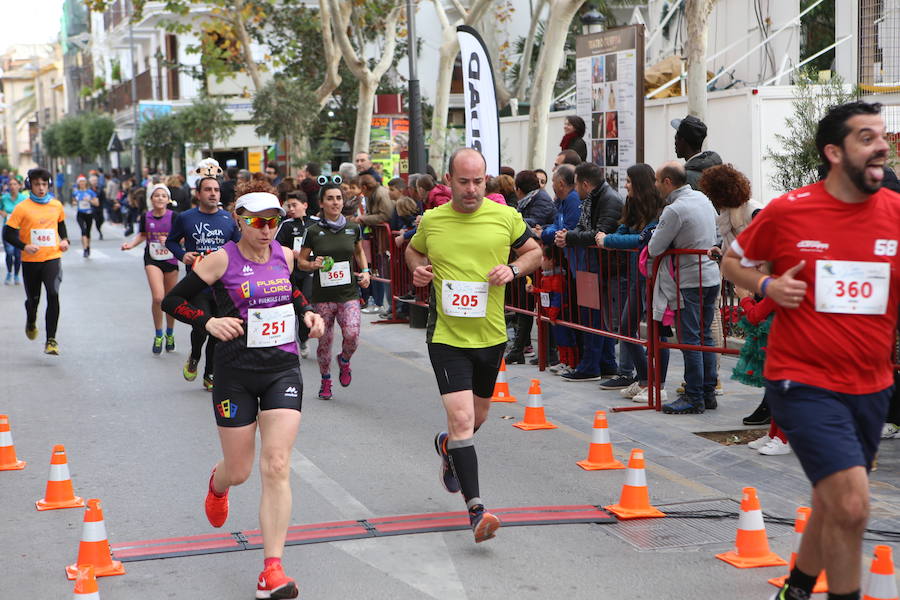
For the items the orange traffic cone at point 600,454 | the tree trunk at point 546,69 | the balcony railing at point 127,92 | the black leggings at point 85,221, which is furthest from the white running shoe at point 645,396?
the balcony railing at point 127,92

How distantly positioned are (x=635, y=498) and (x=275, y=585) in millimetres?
2220

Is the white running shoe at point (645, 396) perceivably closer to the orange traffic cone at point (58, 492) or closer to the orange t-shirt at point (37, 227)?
the orange traffic cone at point (58, 492)

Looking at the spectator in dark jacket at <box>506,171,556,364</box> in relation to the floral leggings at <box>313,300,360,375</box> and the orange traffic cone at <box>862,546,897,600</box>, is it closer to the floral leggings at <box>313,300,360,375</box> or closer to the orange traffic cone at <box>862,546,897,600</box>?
the floral leggings at <box>313,300,360,375</box>

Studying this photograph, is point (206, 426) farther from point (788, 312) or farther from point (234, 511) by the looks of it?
point (788, 312)

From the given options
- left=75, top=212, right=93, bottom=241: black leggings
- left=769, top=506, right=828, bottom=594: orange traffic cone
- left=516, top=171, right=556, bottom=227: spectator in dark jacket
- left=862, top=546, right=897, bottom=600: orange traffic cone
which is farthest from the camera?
left=75, top=212, right=93, bottom=241: black leggings

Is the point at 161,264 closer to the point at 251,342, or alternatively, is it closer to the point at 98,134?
the point at 251,342

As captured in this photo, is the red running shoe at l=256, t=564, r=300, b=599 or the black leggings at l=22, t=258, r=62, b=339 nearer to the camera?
the red running shoe at l=256, t=564, r=300, b=599

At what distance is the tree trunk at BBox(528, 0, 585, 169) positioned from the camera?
635 inches

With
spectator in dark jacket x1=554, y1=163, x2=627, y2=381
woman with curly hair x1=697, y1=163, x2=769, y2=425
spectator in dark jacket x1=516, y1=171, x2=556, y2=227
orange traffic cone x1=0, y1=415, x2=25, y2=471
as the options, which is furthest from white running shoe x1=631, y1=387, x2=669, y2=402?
orange traffic cone x1=0, y1=415, x2=25, y2=471

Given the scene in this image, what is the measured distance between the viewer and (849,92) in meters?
13.3

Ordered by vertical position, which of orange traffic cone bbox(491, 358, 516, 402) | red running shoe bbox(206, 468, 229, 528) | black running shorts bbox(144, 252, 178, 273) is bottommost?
orange traffic cone bbox(491, 358, 516, 402)

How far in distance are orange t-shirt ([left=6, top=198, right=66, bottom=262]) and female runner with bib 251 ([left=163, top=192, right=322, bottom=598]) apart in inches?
295

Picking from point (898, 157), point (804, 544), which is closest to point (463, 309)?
point (804, 544)

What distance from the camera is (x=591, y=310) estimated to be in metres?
10.3
